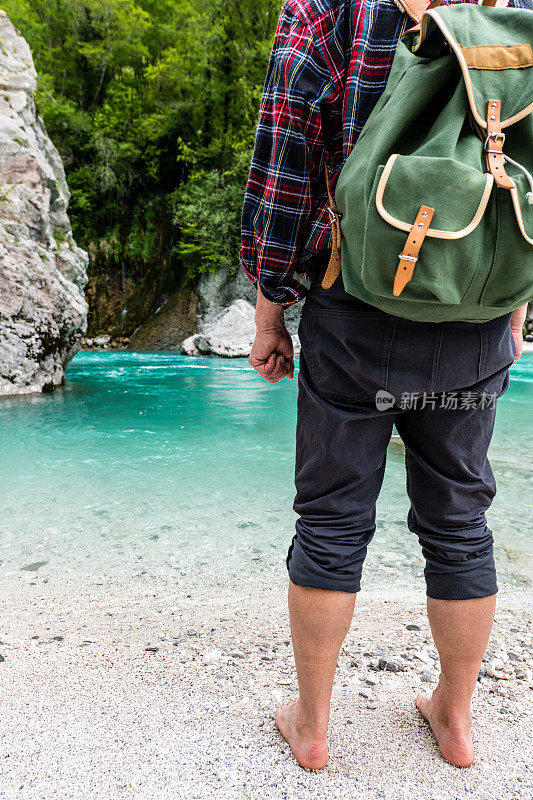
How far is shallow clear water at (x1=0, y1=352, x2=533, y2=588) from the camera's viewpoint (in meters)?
2.15

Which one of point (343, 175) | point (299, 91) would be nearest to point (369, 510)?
point (343, 175)

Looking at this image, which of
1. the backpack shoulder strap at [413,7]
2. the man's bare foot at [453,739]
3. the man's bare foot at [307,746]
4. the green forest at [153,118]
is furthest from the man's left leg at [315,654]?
the green forest at [153,118]

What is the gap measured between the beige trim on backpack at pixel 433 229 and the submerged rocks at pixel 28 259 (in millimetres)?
6840

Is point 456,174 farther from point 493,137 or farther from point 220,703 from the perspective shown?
point 220,703

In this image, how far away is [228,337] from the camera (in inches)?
520

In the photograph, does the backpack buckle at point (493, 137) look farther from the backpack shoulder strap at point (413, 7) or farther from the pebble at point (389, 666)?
the pebble at point (389, 666)

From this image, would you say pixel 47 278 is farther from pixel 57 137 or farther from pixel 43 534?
pixel 57 137

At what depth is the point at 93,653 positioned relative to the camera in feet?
4.86

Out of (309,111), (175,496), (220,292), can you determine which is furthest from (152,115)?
(309,111)

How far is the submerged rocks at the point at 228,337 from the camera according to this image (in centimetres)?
1300

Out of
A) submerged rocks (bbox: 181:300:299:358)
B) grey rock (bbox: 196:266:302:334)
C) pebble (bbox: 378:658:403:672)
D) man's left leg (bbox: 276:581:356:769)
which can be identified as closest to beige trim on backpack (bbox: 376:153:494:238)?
man's left leg (bbox: 276:581:356:769)

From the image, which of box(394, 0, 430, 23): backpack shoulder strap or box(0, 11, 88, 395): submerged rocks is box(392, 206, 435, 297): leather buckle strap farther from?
box(0, 11, 88, 395): submerged rocks

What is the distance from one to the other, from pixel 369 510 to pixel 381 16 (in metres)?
0.93

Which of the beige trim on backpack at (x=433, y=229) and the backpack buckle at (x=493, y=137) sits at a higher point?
the backpack buckle at (x=493, y=137)
